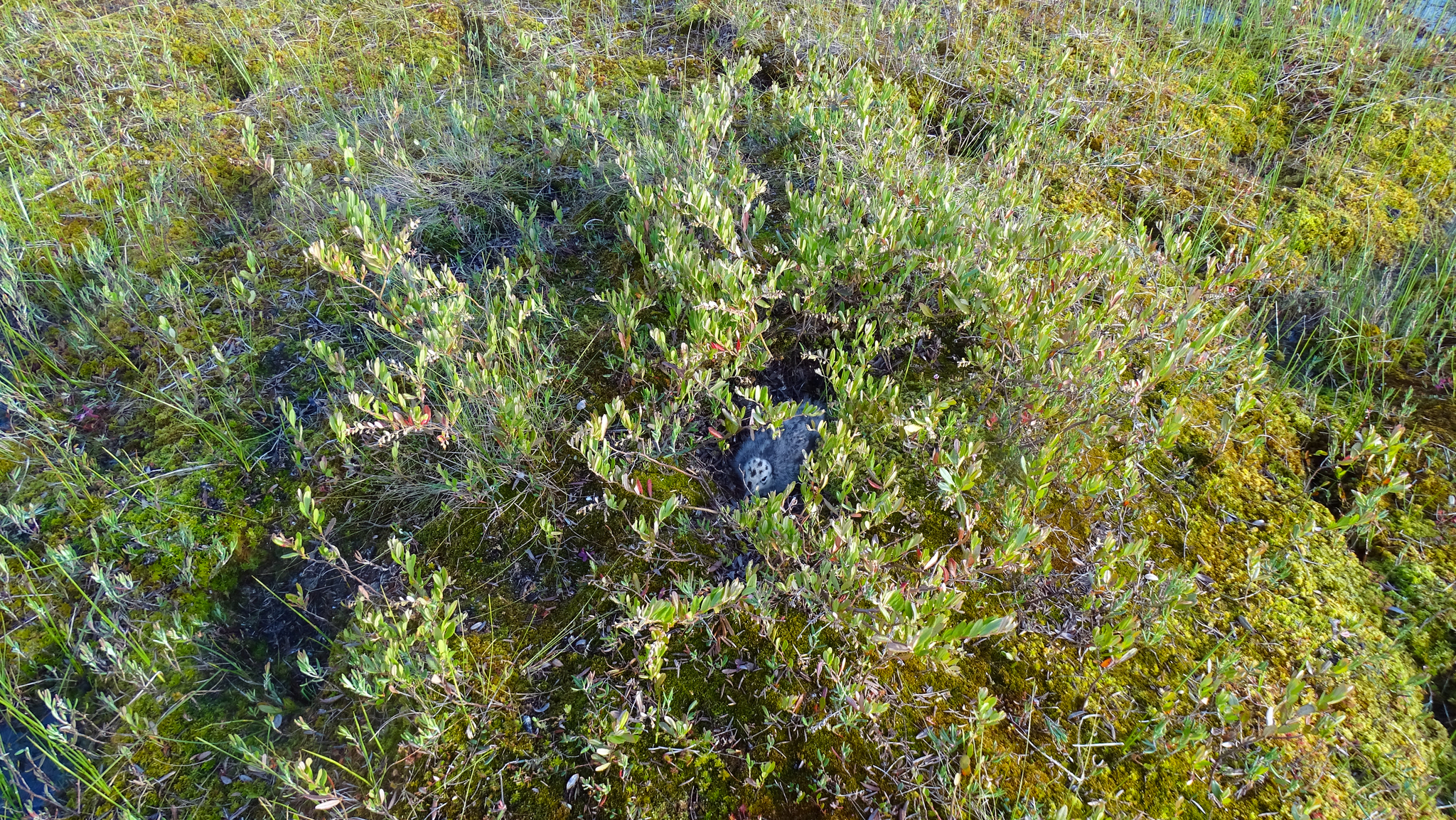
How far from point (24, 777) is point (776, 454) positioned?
2936 millimetres

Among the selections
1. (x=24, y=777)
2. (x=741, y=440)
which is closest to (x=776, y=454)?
(x=741, y=440)

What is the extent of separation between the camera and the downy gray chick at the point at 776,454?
3.01 meters

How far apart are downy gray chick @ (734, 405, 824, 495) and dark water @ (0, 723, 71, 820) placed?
8.74 ft

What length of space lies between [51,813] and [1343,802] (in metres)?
4.22

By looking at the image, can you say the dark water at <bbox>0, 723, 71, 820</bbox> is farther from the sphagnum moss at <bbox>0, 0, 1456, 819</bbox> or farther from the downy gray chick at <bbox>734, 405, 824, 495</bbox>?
the downy gray chick at <bbox>734, 405, 824, 495</bbox>

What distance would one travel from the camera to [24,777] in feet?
8.23

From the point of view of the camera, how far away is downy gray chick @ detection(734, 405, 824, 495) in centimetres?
301

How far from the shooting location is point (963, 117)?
4.81m

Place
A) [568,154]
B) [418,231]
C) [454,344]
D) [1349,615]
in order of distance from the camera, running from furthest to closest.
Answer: [568,154], [418,231], [454,344], [1349,615]

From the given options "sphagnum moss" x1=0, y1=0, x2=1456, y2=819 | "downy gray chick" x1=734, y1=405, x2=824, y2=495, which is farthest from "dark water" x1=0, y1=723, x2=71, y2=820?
"downy gray chick" x1=734, y1=405, x2=824, y2=495

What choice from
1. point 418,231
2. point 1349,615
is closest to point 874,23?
point 418,231

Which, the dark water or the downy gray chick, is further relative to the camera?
the downy gray chick

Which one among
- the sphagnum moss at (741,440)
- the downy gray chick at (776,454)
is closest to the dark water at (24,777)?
the sphagnum moss at (741,440)

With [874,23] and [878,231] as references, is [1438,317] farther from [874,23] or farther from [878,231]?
[874,23]
